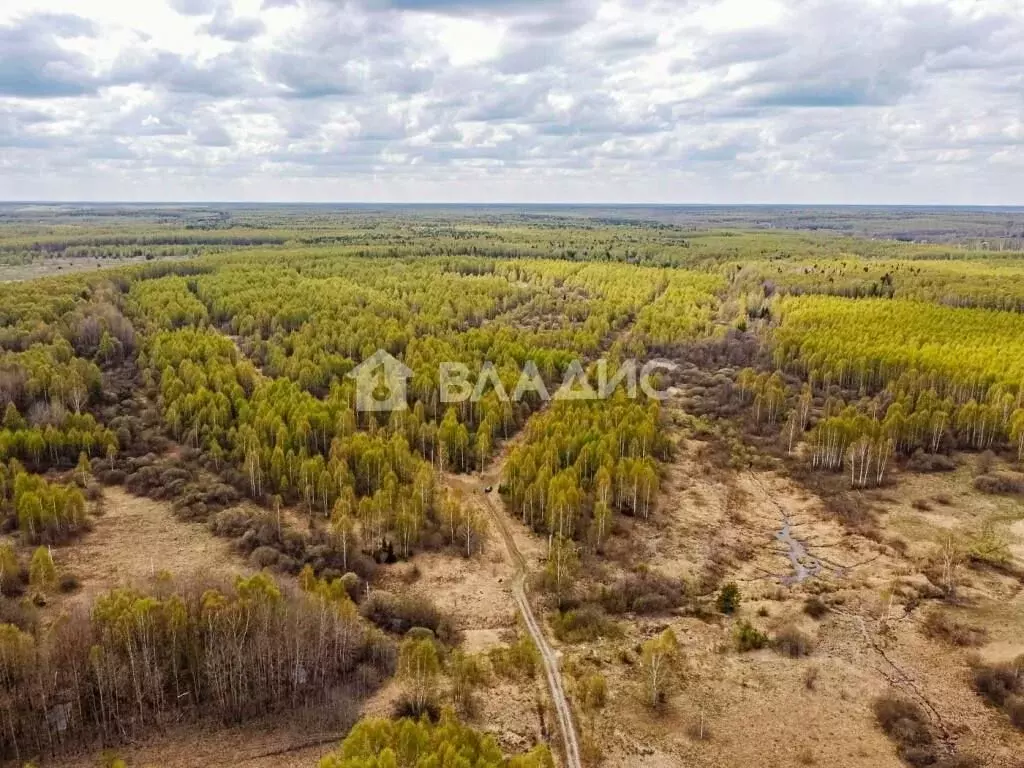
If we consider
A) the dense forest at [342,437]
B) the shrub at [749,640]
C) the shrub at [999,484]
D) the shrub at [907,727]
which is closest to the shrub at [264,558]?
the dense forest at [342,437]

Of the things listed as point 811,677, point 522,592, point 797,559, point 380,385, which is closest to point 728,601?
point 811,677

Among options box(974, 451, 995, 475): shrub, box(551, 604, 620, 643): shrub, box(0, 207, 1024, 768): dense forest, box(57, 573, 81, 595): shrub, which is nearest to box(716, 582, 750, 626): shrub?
box(0, 207, 1024, 768): dense forest

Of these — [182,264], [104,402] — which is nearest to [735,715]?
[104,402]

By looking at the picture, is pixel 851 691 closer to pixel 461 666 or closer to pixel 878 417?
pixel 461 666

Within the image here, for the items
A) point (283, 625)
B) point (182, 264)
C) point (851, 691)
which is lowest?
point (851, 691)

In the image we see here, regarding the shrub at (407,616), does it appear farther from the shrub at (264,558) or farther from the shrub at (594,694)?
the shrub at (264,558)

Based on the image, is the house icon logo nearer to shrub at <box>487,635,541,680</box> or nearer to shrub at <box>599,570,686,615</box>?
shrub at <box>599,570,686,615</box>
